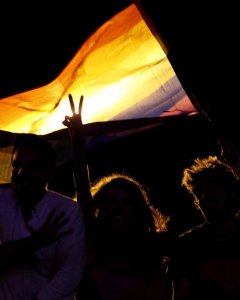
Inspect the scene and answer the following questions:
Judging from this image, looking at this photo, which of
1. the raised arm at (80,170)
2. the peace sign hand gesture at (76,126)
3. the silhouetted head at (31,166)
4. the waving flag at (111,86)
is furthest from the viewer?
the waving flag at (111,86)

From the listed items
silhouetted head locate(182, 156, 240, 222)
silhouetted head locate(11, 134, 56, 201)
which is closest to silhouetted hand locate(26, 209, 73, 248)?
silhouetted head locate(11, 134, 56, 201)

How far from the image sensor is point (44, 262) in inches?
85.0

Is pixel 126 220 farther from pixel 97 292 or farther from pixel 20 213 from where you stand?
pixel 20 213

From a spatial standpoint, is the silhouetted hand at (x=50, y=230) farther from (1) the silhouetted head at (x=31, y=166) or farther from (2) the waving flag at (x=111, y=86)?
(2) the waving flag at (x=111, y=86)

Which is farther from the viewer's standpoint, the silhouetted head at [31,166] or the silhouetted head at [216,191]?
the silhouetted head at [216,191]

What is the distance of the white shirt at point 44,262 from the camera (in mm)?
2102

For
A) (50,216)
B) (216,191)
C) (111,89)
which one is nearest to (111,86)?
(111,89)

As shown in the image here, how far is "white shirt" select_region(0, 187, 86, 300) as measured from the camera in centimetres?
210

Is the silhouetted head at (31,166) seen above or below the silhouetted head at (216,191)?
above

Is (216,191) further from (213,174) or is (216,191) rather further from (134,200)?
(134,200)

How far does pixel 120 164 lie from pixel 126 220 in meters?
3.39

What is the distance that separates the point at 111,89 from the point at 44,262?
2.03m

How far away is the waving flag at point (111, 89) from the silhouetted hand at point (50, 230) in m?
1.80

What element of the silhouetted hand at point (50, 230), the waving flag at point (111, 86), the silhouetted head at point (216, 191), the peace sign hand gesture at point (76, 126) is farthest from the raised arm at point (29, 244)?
the waving flag at point (111, 86)
